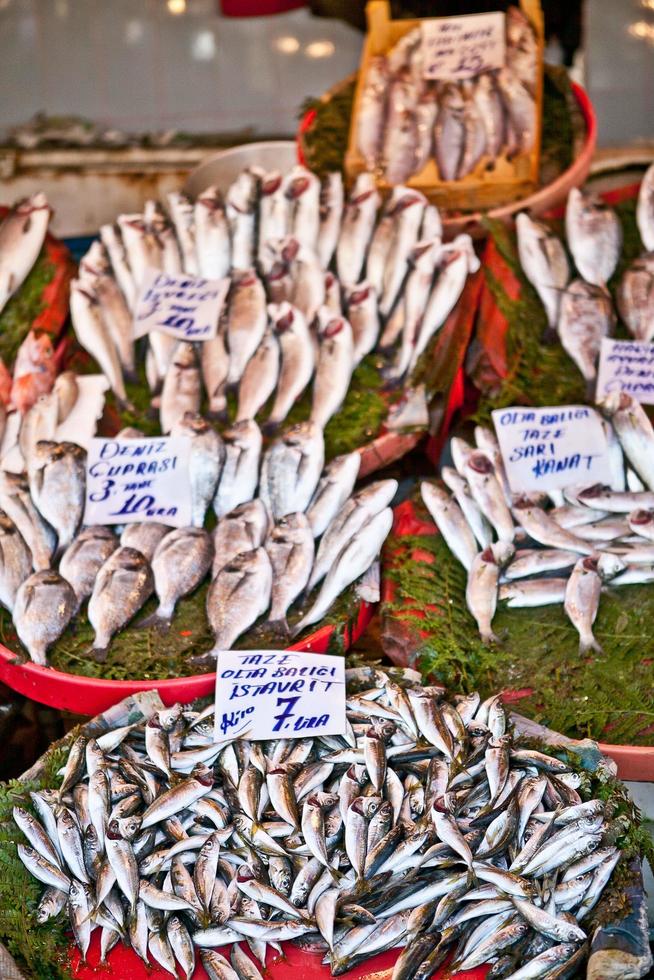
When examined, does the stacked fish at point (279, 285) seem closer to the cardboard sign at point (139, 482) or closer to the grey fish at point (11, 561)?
the cardboard sign at point (139, 482)

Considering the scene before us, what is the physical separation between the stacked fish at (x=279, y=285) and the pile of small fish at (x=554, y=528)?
469 millimetres

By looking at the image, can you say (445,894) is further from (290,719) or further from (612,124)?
(612,124)

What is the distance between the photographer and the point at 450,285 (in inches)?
119

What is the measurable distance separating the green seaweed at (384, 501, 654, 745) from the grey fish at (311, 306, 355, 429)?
542mm

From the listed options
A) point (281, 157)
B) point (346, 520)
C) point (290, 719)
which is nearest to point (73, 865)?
point (290, 719)

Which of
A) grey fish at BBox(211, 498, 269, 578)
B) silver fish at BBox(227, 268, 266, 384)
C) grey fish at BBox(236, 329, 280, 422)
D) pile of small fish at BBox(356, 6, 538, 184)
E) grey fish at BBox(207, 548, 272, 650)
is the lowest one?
grey fish at BBox(207, 548, 272, 650)

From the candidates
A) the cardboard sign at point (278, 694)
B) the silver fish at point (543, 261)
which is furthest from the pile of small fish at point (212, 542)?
the silver fish at point (543, 261)

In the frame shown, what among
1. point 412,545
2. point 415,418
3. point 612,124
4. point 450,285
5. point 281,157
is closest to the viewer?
point 412,545

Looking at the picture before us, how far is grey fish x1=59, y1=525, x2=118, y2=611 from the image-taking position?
2.46 metres

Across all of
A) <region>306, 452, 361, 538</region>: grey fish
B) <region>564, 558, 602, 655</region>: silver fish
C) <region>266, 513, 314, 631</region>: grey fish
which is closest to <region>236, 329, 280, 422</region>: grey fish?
<region>306, 452, 361, 538</region>: grey fish

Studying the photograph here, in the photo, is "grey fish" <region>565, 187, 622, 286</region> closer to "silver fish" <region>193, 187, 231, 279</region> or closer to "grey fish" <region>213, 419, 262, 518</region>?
"silver fish" <region>193, 187, 231, 279</region>

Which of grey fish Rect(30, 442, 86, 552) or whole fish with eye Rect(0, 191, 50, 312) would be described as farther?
whole fish with eye Rect(0, 191, 50, 312)

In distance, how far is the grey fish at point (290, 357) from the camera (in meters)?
2.89

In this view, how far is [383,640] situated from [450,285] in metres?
1.14
